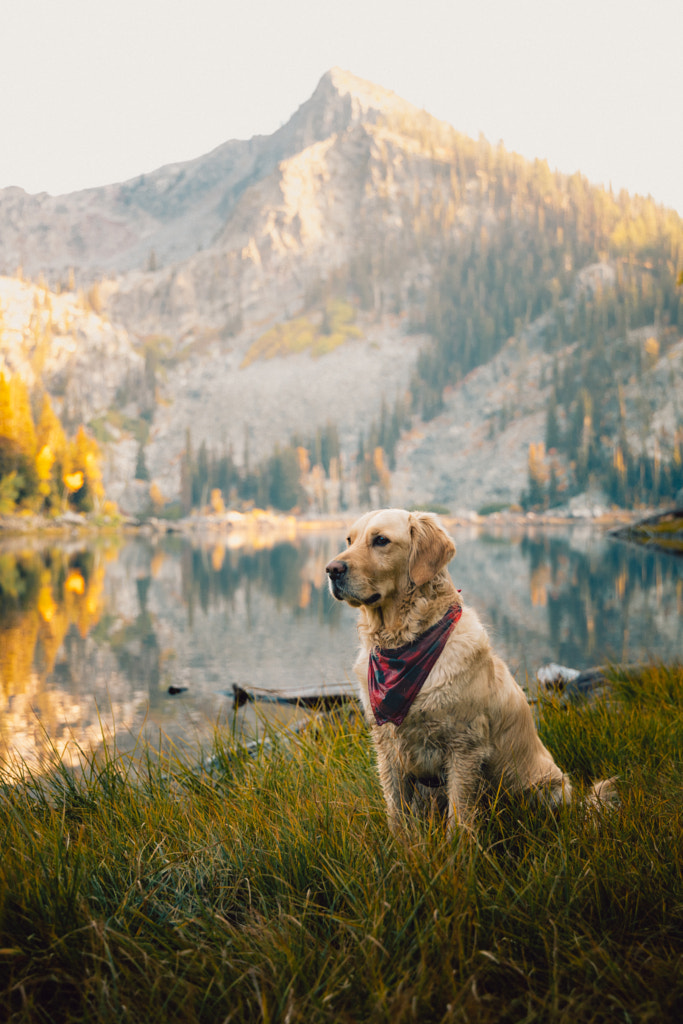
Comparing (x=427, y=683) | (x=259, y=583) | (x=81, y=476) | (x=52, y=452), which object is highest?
(x=52, y=452)

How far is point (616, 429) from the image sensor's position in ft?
441

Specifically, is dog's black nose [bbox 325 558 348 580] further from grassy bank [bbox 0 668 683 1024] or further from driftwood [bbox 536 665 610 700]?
driftwood [bbox 536 665 610 700]

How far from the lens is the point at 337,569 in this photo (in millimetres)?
3070

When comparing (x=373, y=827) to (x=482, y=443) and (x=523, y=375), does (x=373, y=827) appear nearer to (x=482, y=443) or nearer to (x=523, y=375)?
(x=482, y=443)

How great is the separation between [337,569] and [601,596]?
24261 millimetres

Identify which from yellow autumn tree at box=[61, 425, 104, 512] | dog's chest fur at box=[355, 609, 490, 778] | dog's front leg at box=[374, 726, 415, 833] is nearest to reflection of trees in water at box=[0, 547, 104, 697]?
dog's front leg at box=[374, 726, 415, 833]

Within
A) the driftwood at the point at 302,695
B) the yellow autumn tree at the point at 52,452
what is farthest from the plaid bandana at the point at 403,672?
the yellow autumn tree at the point at 52,452

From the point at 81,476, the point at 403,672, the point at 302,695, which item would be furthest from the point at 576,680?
the point at 81,476

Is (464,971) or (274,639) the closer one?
(464,971)

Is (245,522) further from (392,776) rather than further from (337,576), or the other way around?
(337,576)

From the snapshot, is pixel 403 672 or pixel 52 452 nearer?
pixel 403 672

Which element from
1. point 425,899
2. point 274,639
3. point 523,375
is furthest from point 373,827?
point 523,375

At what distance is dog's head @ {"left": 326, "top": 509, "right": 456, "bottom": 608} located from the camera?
3092mm

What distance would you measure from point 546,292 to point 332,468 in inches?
3276
